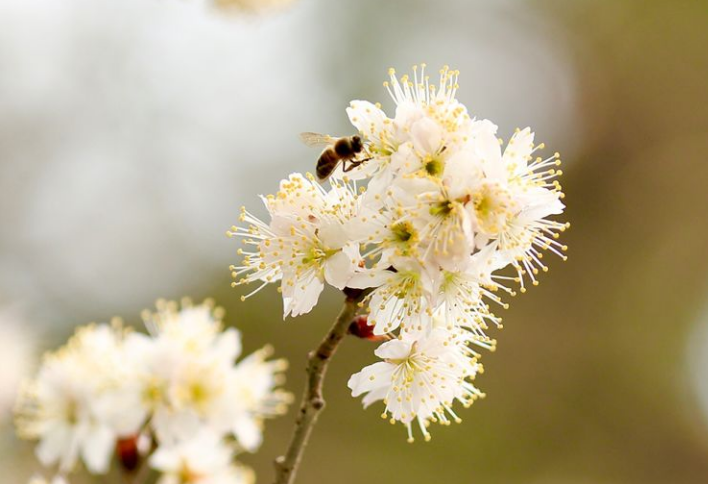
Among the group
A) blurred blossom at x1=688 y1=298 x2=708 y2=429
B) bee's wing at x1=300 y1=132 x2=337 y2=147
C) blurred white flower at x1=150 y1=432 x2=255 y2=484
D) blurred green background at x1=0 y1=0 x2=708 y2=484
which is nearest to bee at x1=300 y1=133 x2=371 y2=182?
bee's wing at x1=300 y1=132 x2=337 y2=147

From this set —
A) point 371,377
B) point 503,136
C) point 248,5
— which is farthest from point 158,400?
point 503,136

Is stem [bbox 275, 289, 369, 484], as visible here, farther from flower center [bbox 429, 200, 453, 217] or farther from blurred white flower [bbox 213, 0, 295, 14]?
blurred white flower [bbox 213, 0, 295, 14]

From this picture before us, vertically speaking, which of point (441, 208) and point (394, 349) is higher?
point (441, 208)

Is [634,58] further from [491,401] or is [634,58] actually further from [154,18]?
[154,18]

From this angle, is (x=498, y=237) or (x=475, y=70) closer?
(x=498, y=237)

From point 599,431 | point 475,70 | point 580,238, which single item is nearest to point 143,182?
point 475,70

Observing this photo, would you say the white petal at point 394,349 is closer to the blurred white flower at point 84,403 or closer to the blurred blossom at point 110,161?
the blurred white flower at point 84,403

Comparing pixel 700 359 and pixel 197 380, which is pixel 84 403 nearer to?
pixel 197 380
